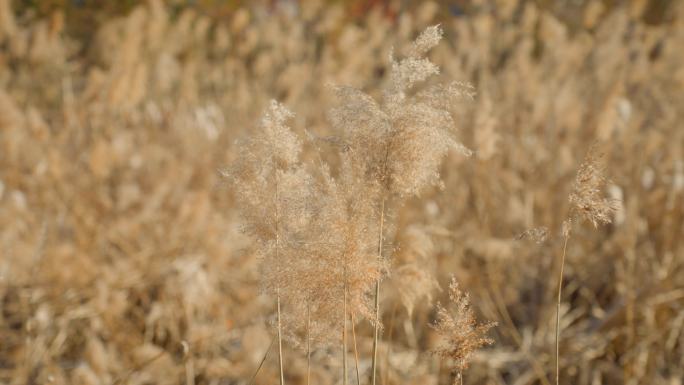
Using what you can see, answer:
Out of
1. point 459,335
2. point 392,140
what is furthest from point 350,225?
point 459,335

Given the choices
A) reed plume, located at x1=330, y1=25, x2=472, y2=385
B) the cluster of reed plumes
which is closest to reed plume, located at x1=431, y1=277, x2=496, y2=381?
the cluster of reed plumes

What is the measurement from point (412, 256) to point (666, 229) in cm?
245

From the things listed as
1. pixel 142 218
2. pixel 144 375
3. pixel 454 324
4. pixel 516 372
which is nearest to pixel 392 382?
pixel 516 372

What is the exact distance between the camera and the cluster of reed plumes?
1.29 meters

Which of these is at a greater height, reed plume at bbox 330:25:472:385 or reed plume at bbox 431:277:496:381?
reed plume at bbox 330:25:472:385

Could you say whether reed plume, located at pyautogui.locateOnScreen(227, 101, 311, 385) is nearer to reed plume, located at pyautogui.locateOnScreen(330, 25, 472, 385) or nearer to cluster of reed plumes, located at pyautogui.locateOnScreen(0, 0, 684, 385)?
cluster of reed plumes, located at pyautogui.locateOnScreen(0, 0, 684, 385)

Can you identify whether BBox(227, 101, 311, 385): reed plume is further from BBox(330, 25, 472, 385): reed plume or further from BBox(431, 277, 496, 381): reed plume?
BBox(431, 277, 496, 381): reed plume

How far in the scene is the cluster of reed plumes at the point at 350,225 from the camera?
1294 millimetres

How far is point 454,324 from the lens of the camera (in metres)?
1.32

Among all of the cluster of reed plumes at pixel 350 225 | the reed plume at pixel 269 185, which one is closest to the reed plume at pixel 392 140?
the cluster of reed plumes at pixel 350 225

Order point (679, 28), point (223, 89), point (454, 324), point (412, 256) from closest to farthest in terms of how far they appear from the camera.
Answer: point (454, 324), point (412, 256), point (679, 28), point (223, 89)

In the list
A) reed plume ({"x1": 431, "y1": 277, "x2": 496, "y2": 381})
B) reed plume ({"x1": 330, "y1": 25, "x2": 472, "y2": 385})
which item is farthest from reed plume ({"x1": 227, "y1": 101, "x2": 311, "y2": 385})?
reed plume ({"x1": 431, "y1": 277, "x2": 496, "y2": 381})

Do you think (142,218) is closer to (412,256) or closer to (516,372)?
(516,372)

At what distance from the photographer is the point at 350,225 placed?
1.24 metres
